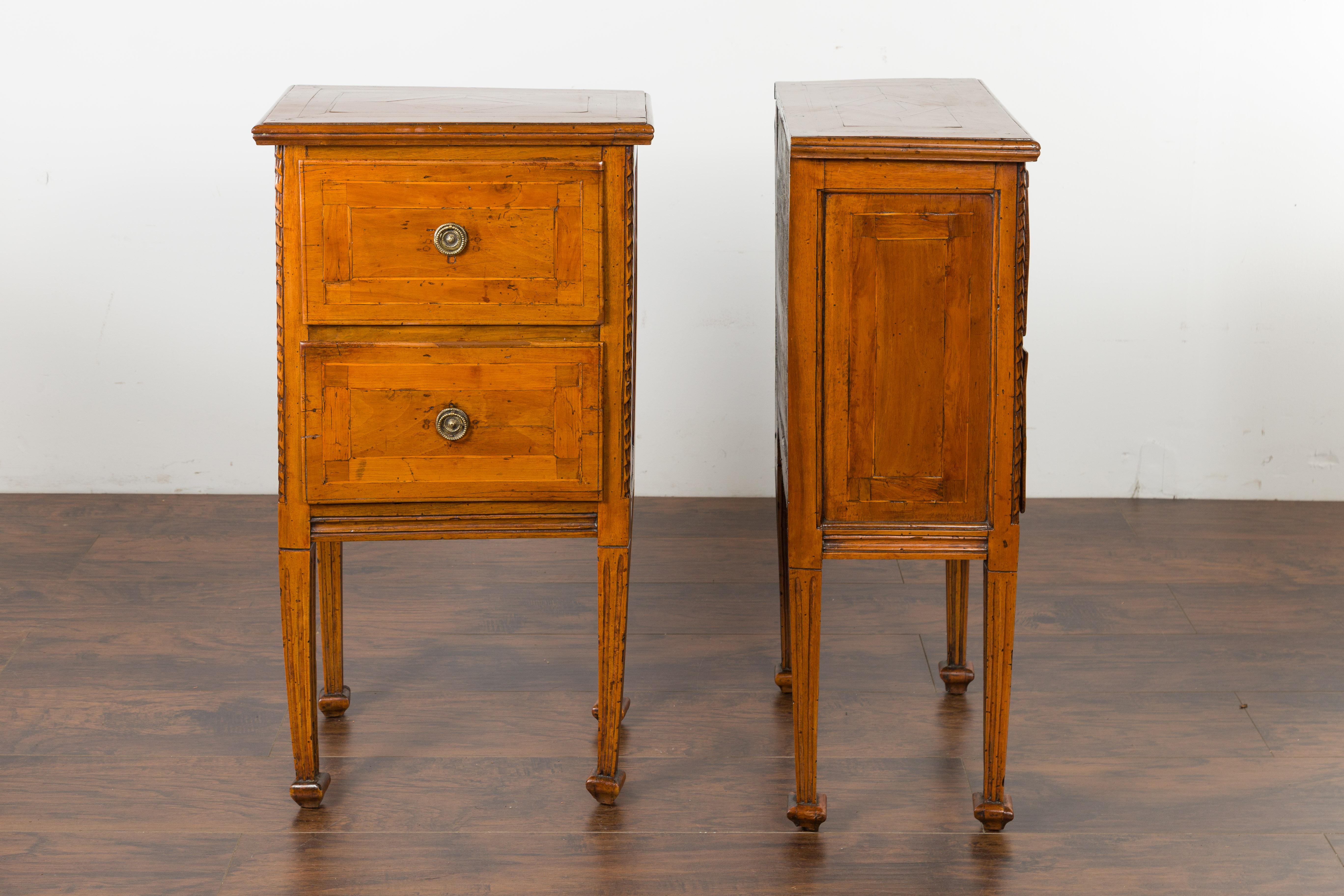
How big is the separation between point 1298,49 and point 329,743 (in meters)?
2.40

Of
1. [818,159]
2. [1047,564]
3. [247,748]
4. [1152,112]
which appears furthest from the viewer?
[1152,112]

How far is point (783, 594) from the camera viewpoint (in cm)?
228

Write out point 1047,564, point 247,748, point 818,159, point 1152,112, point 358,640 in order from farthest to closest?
1. point 1152,112
2. point 1047,564
3. point 358,640
4. point 247,748
5. point 818,159

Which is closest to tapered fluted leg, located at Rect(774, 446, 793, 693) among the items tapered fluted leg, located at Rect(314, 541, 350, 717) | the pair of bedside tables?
the pair of bedside tables

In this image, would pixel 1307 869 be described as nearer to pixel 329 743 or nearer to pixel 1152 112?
pixel 329 743

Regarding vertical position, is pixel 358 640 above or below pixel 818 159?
below

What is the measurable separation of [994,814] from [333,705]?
1.03 m

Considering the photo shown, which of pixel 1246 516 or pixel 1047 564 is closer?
pixel 1047 564

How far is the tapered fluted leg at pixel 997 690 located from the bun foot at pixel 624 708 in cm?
56

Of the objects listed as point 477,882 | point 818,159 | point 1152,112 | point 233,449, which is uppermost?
point 1152,112

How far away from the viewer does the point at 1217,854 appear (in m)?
1.84

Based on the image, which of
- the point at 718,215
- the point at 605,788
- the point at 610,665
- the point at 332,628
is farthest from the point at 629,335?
the point at 718,215

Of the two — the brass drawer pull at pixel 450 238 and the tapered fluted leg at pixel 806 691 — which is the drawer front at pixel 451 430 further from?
the tapered fluted leg at pixel 806 691

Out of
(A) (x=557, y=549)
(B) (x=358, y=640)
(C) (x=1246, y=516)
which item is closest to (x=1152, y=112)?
(C) (x=1246, y=516)
